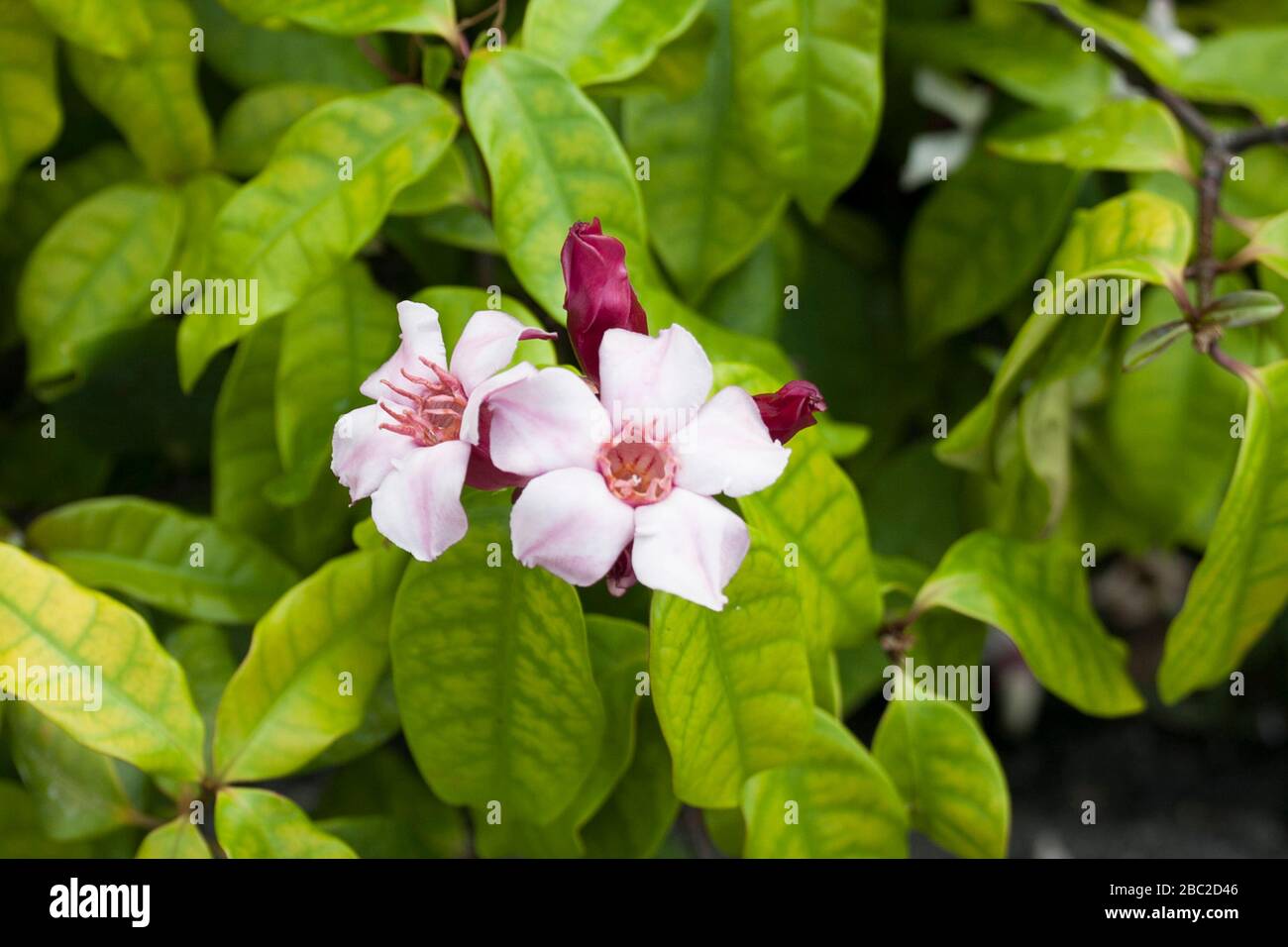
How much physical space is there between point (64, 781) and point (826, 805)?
55 cm

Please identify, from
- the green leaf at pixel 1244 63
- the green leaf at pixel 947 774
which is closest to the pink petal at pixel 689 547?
the green leaf at pixel 947 774

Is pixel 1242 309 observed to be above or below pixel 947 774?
above

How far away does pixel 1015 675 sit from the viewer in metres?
1.74

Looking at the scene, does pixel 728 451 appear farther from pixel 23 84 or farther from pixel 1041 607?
pixel 23 84

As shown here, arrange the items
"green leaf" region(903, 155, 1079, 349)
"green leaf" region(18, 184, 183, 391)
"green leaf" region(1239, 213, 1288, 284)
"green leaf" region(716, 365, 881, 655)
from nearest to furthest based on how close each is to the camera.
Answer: "green leaf" region(716, 365, 881, 655), "green leaf" region(1239, 213, 1288, 284), "green leaf" region(18, 184, 183, 391), "green leaf" region(903, 155, 1079, 349)

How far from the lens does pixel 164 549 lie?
3.10ft

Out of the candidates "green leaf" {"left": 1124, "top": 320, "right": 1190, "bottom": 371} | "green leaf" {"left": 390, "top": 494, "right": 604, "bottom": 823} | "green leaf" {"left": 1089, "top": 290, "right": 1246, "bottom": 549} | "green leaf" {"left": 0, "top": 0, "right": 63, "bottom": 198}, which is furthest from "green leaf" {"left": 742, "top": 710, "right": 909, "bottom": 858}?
"green leaf" {"left": 0, "top": 0, "right": 63, "bottom": 198}

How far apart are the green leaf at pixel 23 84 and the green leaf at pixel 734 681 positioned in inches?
27.0

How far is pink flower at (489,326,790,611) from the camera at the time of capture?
53cm

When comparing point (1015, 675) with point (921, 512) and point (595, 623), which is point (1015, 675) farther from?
point (595, 623)

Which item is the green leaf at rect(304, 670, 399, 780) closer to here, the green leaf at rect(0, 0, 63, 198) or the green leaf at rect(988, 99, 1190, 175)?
the green leaf at rect(0, 0, 63, 198)

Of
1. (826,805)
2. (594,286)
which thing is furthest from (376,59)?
(826,805)

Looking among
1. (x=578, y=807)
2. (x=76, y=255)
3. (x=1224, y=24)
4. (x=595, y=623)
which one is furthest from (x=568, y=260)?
(x=1224, y=24)

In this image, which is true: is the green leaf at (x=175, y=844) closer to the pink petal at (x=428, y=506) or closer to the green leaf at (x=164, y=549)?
the green leaf at (x=164, y=549)
